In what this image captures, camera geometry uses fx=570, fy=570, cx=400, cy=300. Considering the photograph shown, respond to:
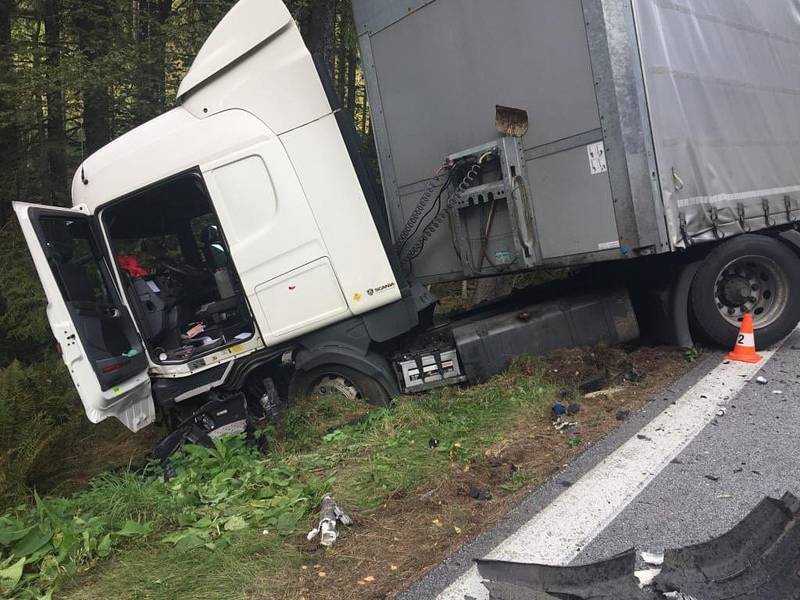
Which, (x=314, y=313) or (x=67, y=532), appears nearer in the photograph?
(x=67, y=532)

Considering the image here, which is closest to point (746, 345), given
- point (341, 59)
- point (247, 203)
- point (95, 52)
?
point (247, 203)

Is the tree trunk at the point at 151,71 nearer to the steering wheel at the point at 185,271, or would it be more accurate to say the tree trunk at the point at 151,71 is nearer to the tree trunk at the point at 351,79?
the steering wheel at the point at 185,271

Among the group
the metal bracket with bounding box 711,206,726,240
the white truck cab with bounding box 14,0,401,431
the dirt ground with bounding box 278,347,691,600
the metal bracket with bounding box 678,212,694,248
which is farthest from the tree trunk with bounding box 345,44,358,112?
the dirt ground with bounding box 278,347,691,600

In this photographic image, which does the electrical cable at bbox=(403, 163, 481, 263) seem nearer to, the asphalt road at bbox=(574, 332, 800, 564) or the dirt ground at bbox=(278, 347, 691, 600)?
the dirt ground at bbox=(278, 347, 691, 600)

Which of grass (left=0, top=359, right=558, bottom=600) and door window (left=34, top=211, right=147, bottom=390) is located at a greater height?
door window (left=34, top=211, right=147, bottom=390)

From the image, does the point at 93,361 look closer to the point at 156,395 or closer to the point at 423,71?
the point at 156,395

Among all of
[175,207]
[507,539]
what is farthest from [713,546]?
[175,207]

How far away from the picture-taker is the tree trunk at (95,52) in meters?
8.19

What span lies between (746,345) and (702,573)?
3.14 m

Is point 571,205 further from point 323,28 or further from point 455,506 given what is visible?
point 323,28

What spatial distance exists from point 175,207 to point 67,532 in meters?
2.83

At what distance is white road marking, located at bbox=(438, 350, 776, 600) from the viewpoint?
7.59 ft

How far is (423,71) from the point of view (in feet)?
15.7

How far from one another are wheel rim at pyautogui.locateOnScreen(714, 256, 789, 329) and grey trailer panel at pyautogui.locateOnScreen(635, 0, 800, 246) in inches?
15.2
